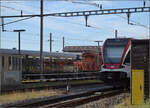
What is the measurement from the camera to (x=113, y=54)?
19016 mm

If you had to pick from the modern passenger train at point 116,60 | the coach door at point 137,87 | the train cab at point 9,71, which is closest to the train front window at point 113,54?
the modern passenger train at point 116,60

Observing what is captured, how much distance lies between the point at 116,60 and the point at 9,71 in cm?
708

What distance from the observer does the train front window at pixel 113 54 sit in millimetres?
18595

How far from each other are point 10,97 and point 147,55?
706 cm

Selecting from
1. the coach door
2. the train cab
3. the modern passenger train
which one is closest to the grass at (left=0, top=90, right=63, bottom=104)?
→ the train cab

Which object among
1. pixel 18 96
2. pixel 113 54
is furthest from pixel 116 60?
pixel 18 96

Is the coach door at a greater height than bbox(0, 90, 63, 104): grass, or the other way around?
the coach door

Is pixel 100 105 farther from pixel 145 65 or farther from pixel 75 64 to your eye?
pixel 75 64

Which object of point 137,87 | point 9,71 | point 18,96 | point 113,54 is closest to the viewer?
point 137,87

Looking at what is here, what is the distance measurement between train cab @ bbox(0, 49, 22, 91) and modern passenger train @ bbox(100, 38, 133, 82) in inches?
232

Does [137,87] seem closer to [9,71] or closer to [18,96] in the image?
[18,96]

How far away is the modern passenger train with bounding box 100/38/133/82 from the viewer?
18.3 meters

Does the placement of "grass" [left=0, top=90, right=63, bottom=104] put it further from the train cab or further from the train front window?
the train front window

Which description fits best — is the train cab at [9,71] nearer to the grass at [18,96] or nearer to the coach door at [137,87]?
the grass at [18,96]
